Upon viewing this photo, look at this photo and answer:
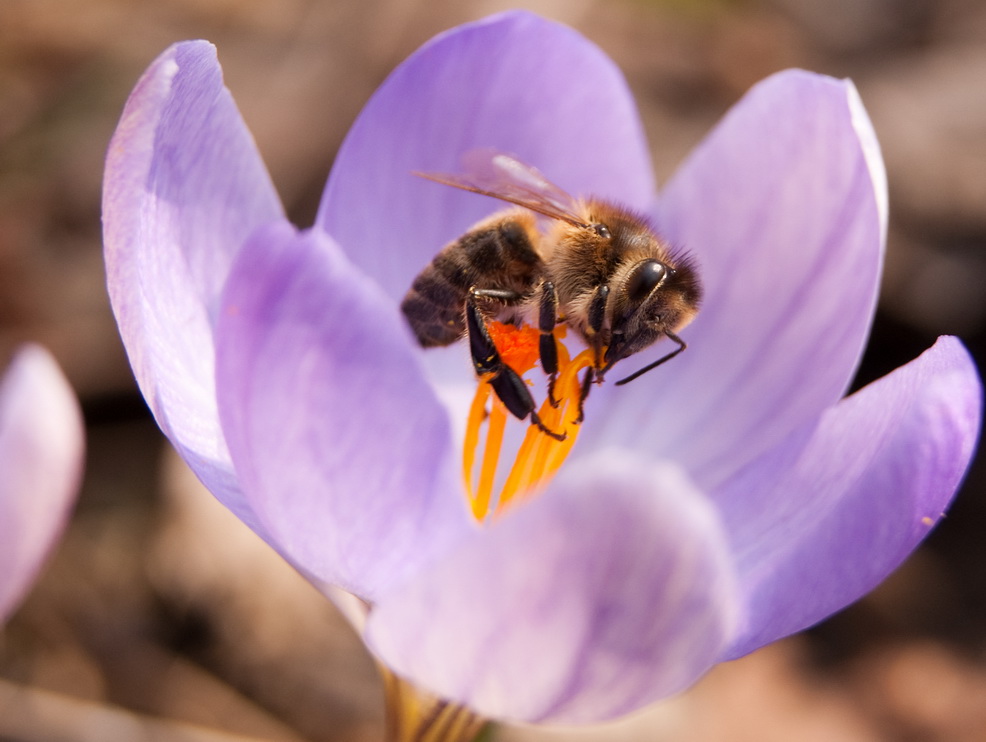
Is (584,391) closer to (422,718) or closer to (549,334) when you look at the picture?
(549,334)

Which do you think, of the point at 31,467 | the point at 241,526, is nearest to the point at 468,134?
the point at 31,467

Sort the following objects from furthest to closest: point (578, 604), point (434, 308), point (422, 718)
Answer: point (434, 308) < point (422, 718) < point (578, 604)

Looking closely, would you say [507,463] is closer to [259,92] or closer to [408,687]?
[408,687]

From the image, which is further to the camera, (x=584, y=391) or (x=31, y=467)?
(x=584, y=391)

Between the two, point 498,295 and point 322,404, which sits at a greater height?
point 322,404

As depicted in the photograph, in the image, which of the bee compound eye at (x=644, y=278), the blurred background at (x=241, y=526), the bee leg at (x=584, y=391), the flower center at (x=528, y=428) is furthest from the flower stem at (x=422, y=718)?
the blurred background at (x=241, y=526)

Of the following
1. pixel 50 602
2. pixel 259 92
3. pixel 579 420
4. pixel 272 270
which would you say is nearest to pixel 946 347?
pixel 579 420

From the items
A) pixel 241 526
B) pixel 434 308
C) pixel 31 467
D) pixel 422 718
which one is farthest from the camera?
pixel 241 526
